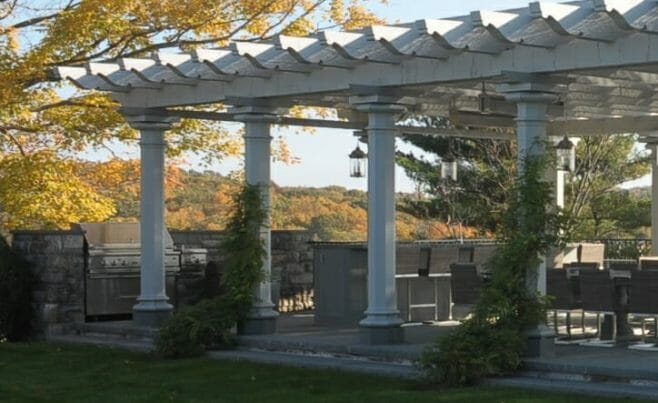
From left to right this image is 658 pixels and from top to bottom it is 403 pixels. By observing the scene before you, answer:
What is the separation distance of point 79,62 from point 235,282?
898cm

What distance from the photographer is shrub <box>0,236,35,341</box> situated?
1681 cm

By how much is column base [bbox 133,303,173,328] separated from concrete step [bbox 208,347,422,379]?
2.00 metres

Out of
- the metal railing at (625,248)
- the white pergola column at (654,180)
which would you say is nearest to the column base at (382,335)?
the white pergola column at (654,180)

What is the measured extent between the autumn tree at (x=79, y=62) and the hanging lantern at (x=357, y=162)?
512cm

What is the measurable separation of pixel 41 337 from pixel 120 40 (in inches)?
287

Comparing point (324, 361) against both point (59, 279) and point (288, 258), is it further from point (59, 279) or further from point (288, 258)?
point (288, 258)

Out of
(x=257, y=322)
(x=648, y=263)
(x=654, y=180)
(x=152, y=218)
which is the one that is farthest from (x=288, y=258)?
(x=648, y=263)

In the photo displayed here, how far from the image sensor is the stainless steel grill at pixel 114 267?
17266 mm

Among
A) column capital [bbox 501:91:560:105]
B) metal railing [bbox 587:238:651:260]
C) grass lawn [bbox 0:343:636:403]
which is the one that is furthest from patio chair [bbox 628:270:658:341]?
metal railing [bbox 587:238:651:260]

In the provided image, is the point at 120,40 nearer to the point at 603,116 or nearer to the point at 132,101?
the point at 132,101

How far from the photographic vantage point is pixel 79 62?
22.7 m

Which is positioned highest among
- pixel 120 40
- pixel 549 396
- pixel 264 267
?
pixel 120 40

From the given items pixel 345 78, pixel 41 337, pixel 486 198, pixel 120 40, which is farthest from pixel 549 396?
pixel 486 198

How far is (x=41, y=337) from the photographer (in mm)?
17172
